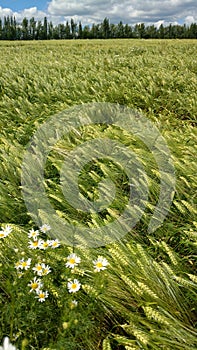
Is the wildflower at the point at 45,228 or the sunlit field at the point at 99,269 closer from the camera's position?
the sunlit field at the point at 99,269

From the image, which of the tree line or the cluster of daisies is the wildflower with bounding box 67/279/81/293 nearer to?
the cluster of daisies

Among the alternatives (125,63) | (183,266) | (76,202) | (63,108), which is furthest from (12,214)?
(125,63)

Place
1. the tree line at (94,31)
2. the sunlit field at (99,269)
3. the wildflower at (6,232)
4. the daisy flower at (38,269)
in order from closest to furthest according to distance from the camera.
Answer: the sunlit field at (99,269), the daisy flower at (38,269), the wildflower at (6,232), the tree line at (94,31)

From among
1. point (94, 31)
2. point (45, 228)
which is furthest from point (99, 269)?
point (94, 31)

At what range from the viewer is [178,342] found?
140cm

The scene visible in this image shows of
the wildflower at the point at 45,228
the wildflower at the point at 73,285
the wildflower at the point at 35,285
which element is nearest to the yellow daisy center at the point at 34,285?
the wildflower at the point at 35,285

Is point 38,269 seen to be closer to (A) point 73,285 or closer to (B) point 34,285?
(B) point 34,285

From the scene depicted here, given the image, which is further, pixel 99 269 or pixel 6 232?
pixel 6 232

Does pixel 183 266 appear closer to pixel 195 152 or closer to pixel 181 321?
pixel 181 321

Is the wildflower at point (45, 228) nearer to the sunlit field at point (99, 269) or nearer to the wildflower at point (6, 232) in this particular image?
the sunlit field at point (99, 269)

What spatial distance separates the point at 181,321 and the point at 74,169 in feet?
5.34

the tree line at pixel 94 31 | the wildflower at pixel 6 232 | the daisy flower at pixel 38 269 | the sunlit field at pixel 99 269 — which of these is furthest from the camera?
the tree line at pixel 94 31

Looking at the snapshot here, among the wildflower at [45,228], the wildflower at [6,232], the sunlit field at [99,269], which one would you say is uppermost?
the wildflower at [6,232]

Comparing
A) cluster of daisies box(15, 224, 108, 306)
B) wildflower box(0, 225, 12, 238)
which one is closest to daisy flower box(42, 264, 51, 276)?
cluster of daisies box(15, 224, 108, 306)
